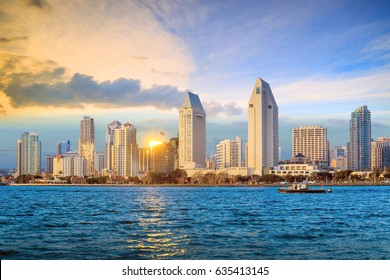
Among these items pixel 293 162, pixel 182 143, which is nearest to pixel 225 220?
pixel 182 143

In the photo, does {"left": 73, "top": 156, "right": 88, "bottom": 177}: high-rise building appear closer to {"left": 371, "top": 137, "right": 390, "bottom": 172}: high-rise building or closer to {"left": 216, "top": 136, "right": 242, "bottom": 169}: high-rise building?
{"left": 371, "top": 137, "right": 390, "bottom": 172}: high-rise building

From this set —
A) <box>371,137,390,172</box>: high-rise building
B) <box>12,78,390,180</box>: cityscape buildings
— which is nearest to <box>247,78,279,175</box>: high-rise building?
<box>12,78,390,180</box>: cityscape buildings

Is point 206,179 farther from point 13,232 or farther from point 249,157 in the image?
point 13,232

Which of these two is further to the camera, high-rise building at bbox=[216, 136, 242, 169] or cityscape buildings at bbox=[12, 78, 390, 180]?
high-rise building at bbox=[216, 136, 242, 169]

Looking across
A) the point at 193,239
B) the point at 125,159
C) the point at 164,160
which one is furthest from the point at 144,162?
the point at 193,239

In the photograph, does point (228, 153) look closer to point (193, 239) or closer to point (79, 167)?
point (79, 167)

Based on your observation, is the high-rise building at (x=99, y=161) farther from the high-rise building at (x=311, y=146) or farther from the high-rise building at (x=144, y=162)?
the high-rise building at (x=311, y=146)

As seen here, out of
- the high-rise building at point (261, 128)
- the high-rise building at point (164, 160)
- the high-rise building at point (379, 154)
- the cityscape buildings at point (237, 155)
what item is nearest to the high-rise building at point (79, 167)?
the cityscape buildings at point (237, 155)
